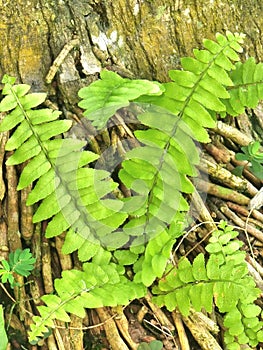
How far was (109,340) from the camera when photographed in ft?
7.68

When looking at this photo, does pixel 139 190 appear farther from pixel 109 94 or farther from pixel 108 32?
pixel 108 32

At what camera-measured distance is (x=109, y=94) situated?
2.35 metres

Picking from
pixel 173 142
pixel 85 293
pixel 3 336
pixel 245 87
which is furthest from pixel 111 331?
pixel 245 87

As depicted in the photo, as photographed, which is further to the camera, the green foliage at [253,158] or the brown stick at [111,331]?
the green foliage at [253,158]

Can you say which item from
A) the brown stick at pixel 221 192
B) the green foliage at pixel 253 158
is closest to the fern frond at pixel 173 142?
the brown stick at pixel 221 192

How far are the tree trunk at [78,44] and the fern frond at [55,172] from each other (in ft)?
0.52

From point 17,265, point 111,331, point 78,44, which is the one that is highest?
point 78,44

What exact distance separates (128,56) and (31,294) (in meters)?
1.13

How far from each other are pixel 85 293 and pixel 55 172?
0.49 meters

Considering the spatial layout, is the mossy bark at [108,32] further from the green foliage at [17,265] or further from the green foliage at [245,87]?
the green foliage at [17,265]

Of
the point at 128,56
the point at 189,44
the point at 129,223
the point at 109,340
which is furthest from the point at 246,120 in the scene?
the point at 109,340

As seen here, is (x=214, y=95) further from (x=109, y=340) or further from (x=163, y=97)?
(x=109, y=340)

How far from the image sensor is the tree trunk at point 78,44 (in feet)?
7.91

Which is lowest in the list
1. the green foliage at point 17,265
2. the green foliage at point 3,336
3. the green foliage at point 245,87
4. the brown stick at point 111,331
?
the brown stick at point 111,331
